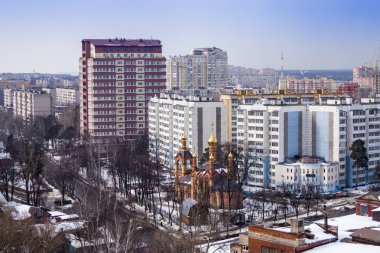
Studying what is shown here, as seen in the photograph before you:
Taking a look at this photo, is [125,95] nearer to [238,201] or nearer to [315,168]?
[315,168]

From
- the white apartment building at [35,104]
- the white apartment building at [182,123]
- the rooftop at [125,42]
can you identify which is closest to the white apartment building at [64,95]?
the white apartment building at [35,104]

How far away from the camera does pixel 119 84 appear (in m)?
57.0

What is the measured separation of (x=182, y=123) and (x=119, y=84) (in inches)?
397

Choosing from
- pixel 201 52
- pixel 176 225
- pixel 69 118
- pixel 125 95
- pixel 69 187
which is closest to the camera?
pixel 176 225

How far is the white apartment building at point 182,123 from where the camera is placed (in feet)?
156

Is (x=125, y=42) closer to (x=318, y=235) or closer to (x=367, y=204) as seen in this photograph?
(x=367, y=204)

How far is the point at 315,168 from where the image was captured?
132 feet

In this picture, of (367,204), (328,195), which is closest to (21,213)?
(367,204)

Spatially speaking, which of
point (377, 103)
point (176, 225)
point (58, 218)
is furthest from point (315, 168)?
point (58, 218)

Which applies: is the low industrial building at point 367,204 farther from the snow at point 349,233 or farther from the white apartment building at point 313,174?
the white apartment building at point 313,174

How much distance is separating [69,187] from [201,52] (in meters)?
68.3

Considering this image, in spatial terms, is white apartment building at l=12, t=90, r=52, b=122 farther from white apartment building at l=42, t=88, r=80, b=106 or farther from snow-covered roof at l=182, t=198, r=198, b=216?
snow-covered roof at l=182, t=198, r=198, b=216

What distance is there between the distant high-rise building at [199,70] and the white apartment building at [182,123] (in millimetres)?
49445

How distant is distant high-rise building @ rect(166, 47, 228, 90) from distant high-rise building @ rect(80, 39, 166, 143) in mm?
44363
